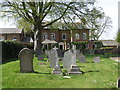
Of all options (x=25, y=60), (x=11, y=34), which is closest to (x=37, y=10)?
(x=25, y=60)

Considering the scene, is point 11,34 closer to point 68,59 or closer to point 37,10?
point 37,10

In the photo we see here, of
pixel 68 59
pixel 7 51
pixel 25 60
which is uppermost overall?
pixel 7 51

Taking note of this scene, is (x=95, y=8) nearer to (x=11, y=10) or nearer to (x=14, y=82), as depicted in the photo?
(x=11, y=10)

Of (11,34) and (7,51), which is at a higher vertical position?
(11,34)

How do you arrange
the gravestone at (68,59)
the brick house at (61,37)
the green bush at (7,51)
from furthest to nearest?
the brick house at (61,37)
the green bush at (7,51)
the gravestone at (68,59)

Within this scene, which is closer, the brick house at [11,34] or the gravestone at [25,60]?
the gravestone at [25,60]

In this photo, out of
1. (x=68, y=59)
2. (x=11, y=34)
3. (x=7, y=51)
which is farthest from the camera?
(x=11, y=34)

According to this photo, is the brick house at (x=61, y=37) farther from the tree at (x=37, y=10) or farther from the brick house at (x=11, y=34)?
the tree at (x=37, y=10)

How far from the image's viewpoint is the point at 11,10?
24891 mm

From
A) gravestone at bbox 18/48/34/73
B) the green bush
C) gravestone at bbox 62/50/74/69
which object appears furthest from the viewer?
Answer: the green bush

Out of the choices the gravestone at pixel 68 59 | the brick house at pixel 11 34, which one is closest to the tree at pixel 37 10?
the gravestone at pixel 68 59

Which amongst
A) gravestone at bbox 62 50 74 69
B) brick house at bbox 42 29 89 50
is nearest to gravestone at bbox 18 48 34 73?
gravestone at bbox 62 50 74 69

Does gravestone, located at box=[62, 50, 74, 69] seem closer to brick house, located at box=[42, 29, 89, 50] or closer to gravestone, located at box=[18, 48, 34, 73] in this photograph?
gravestone, located at box=[18, 48, 34, 73]

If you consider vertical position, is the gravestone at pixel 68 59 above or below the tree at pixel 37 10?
below
